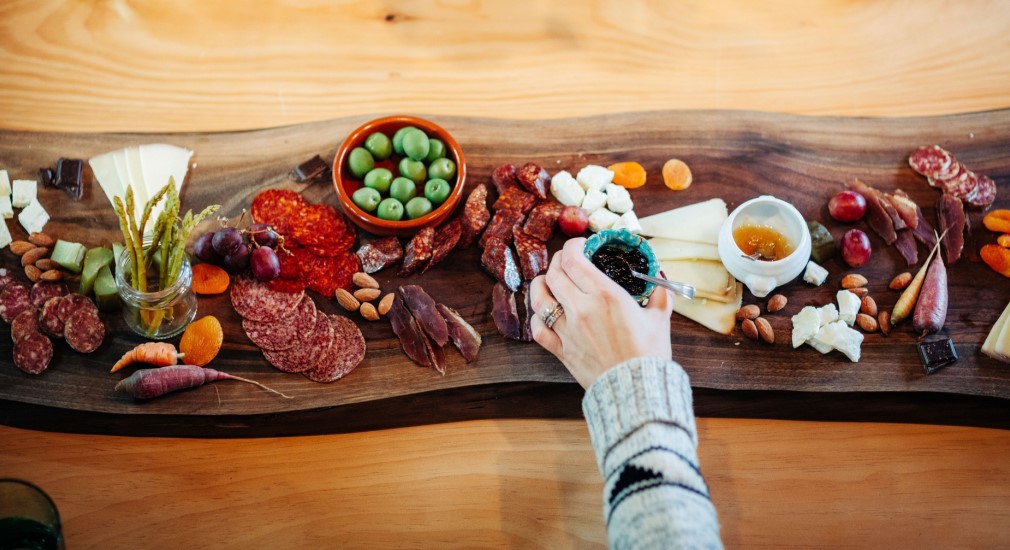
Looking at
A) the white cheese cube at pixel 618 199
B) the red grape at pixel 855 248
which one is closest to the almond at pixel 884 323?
the red grape at pixel 855 248

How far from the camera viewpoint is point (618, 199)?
1854 mm

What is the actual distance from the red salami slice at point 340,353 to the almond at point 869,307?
1.24 m

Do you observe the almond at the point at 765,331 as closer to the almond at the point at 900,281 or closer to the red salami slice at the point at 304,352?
the almond at the point at 900,281

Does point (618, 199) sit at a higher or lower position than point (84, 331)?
higher

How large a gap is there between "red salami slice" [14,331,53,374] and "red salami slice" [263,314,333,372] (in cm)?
51

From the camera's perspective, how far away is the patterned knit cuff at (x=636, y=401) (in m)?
1.27

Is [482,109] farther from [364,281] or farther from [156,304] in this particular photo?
[156,304]

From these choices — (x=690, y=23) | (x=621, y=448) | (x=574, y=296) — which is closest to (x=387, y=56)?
(x=690, y=23)

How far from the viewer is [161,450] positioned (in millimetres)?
1645

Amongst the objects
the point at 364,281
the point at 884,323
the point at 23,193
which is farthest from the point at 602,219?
the point at 23,193

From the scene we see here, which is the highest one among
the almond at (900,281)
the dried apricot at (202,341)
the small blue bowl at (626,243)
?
the small blue bowl at (626,243)

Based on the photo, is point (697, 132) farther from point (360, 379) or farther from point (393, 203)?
point (360, 379)

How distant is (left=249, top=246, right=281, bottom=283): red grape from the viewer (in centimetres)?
173

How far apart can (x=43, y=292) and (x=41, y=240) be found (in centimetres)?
14
